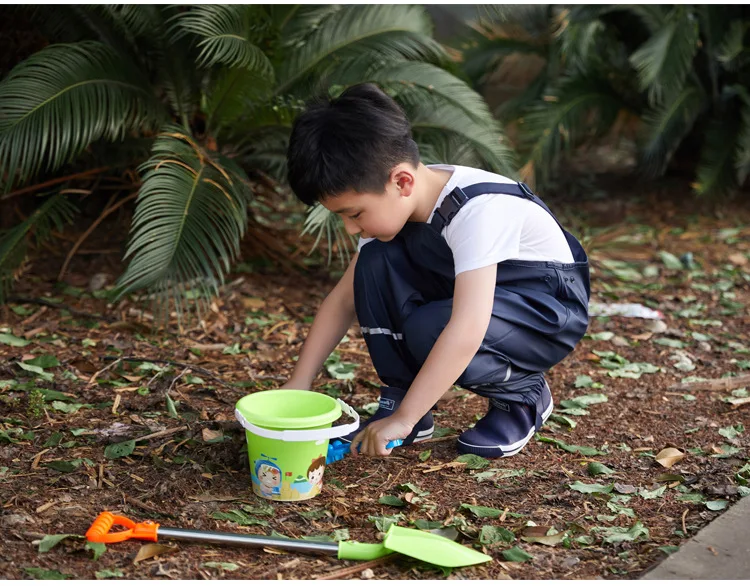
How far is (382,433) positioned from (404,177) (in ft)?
2.16

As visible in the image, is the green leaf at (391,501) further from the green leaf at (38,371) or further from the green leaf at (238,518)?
the green leaf at (38,371)

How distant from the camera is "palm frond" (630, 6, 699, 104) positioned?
514cm

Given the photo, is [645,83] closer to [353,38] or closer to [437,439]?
[353,38]

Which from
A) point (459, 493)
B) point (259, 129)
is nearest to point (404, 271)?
point (459, 493)

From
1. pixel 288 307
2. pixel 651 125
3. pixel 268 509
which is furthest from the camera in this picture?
pixel 651 125

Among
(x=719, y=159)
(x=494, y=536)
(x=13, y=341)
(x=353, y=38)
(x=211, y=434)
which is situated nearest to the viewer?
(x=494, y=536)

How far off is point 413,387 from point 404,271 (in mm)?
413

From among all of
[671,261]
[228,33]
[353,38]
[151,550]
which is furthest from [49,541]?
[671,261]

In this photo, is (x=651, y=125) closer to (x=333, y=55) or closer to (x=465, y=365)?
(x=333, y=55)

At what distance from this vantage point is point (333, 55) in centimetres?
400

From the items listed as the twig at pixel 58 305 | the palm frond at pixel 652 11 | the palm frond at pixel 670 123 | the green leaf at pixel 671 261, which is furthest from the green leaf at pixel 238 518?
the palm frond at pixel 652 11

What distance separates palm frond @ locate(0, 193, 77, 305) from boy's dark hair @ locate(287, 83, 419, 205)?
1736 millimetres

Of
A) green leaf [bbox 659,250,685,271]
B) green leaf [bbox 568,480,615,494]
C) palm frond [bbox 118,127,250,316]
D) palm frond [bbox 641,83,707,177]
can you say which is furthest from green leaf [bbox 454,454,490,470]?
palm frond [bbox 641,83,707,177]

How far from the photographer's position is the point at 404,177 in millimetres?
2371
